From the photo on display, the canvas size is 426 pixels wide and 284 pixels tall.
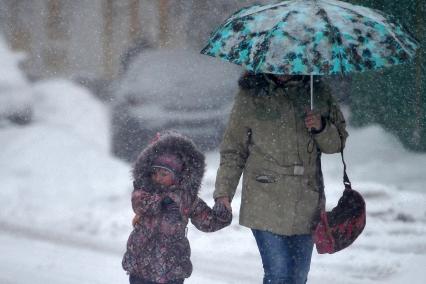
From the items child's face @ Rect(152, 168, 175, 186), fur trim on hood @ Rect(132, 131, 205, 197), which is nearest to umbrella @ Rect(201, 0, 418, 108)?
fur trim on hood @ Rect(132, 131, 205, 197)

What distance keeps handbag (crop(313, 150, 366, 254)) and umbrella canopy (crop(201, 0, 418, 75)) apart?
1.89ft

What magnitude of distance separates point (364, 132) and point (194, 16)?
3347 millimetres

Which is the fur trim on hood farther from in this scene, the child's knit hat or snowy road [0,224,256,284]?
snowy road [0,224,256,284]

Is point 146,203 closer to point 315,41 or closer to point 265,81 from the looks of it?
point 265,81

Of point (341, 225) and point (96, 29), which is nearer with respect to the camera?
point (341, 225)

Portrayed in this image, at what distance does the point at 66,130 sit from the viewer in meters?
11.4

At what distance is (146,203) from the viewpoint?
12.6ft

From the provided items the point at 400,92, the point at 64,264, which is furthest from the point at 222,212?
the point at 400,92

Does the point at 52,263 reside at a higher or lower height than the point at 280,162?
lower

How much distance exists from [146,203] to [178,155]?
347mm

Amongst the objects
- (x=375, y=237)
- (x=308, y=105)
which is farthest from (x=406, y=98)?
(x=308, y=105)

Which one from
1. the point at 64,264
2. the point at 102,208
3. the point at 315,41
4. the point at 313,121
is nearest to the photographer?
the point at 315,41

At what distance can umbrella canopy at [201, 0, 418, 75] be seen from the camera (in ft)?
11.4

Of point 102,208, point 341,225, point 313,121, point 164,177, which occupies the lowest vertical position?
point 341,225
